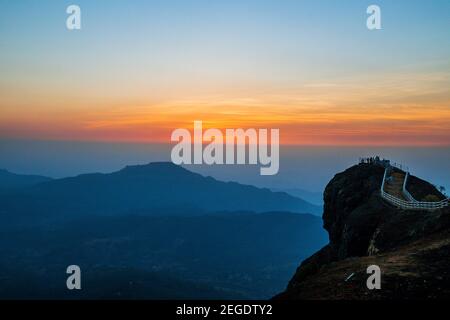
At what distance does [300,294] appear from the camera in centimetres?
2091

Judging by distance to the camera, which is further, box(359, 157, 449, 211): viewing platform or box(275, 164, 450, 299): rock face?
box(359, 157, 449, 211): viewing platform

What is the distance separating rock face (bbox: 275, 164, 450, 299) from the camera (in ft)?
62.5

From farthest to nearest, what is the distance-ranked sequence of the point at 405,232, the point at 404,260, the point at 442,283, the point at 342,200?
the point at 342,200 < the point at 405,232 < the point at 404,260 < the point at 442,283

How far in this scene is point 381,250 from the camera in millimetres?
31469

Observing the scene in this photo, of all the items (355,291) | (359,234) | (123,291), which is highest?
(355,291)

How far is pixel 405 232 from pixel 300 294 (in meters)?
15.0

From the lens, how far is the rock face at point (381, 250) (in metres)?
19.1

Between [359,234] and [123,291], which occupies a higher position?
[359,234]

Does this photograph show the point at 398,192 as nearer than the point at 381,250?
No

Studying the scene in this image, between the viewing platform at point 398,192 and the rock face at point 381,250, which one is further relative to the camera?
the viewing platform at point 398,192
